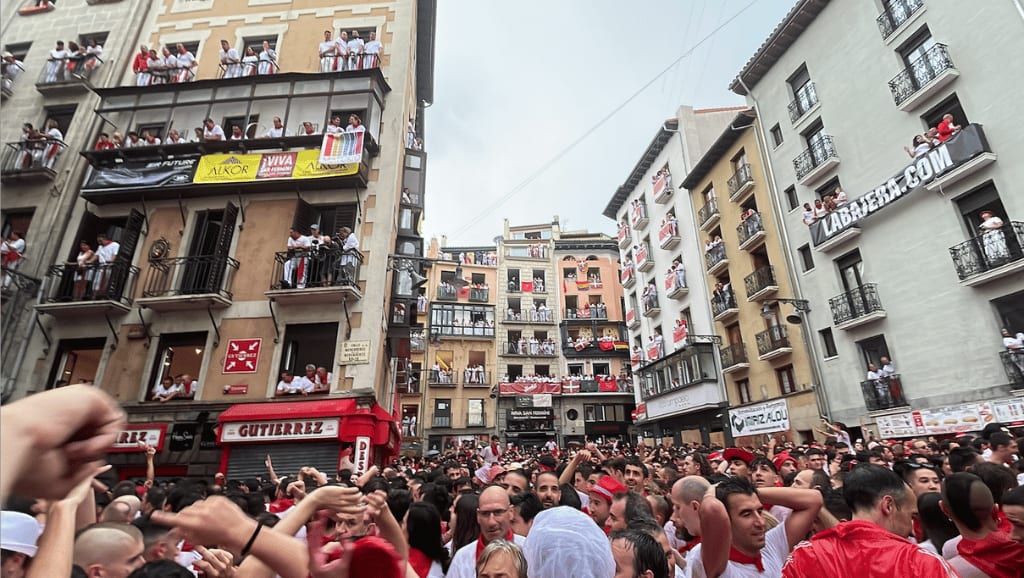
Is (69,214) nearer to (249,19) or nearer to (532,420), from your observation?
(249,19)

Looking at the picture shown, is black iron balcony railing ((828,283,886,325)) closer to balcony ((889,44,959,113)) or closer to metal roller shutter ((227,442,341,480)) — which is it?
balcony ((889,44,959,113))

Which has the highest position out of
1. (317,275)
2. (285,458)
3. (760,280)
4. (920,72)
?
(920,72)

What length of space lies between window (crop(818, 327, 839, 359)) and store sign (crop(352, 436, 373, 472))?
690 inches

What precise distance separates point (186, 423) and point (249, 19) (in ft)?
48.0

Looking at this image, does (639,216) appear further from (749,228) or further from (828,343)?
(828,343)

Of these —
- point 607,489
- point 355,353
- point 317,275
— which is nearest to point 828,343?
point 355,353

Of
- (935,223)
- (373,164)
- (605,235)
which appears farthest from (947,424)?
(605,235)

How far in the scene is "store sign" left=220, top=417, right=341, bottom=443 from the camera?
12.2 metres

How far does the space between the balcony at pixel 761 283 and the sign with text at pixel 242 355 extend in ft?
66.5

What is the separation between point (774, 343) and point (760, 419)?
3.40 metres

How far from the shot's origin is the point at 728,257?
25922 millimetres

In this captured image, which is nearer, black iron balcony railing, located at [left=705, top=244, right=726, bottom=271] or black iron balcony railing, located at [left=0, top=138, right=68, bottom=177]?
black iron balcony railing, located at [left=0, top=138, right=68, bottom=177]

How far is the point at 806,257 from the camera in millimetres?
21203

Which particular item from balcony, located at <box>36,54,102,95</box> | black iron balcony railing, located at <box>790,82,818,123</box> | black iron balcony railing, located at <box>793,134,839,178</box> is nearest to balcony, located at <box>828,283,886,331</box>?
black iron balcony railing, located at <box>793,134,839,178</box>
